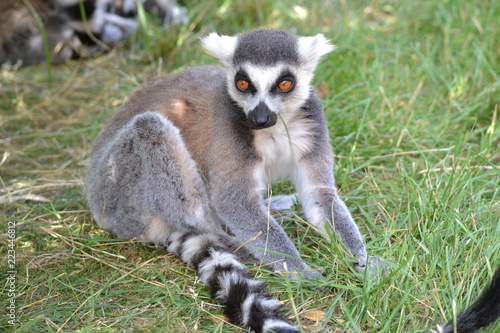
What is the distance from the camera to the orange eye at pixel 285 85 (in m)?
3.36

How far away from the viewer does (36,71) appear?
21.5 feet

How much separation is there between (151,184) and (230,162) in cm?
55

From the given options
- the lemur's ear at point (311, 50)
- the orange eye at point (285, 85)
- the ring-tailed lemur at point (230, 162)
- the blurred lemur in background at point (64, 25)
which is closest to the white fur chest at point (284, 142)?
the ring-tailed lemur at point (230, 162)

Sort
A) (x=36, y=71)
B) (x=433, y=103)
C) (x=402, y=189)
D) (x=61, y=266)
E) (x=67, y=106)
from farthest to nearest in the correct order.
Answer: (x=36, y=71) < (x=67, y=106) < (x=433, y=103) < (x=402, y=189) < (x=61, y=266)

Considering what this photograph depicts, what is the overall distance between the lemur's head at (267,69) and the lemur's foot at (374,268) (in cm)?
→ 98

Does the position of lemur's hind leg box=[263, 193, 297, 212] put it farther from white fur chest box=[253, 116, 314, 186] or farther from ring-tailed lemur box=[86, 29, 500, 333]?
white fur chest box=[253, 116, 314, 186]

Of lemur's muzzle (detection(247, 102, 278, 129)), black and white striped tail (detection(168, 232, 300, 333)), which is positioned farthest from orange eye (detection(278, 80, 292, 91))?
black and white striped tail (detection(168, 232, 300, 333))

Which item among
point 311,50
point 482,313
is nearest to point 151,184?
point 311,50

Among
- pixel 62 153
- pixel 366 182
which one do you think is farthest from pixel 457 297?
pixel 62 153

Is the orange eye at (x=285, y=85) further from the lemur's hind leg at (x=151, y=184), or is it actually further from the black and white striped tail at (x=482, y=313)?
the black and white striped tail at (x=482, y=313)

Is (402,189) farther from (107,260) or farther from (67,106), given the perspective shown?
(67,106)

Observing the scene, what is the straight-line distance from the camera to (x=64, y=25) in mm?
6672

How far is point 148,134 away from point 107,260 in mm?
866

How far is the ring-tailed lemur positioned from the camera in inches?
132
